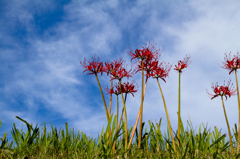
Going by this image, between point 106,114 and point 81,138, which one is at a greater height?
point 106,114

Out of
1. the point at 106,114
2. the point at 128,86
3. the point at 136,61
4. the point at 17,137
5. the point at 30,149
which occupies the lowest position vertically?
the point at 30,149

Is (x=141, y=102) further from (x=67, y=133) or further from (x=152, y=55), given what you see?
(x=67, y=133)

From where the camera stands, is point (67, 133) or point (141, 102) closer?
point (141, 102)

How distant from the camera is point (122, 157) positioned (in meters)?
4.45

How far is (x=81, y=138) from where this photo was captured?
19.9ft

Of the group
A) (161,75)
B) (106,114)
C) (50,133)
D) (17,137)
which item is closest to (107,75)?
(106,114)

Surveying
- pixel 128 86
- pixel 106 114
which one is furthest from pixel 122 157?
pixel 128 86

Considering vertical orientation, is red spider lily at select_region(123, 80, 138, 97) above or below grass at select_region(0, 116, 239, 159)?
above

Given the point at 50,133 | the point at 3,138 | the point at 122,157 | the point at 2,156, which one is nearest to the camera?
the point at 122,157

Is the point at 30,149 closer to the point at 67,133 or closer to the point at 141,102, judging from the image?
the point at 67,133

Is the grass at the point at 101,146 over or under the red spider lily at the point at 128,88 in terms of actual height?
under

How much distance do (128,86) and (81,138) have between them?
2159 mm

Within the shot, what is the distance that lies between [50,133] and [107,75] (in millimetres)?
2426

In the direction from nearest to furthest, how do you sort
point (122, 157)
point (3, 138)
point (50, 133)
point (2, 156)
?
point (122, 157) → point (2, 156) → point (3, 138) → point (50, 133)
